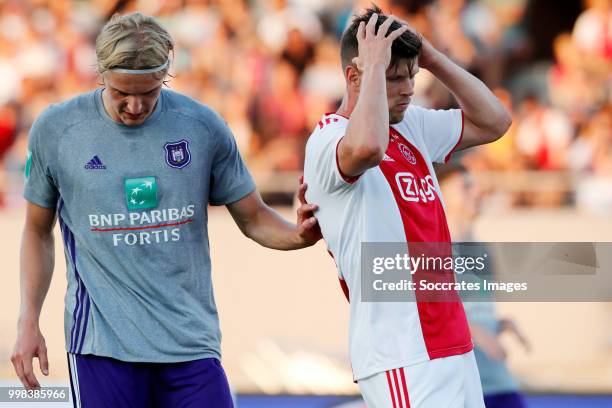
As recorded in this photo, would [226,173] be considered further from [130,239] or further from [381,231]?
[381,231]

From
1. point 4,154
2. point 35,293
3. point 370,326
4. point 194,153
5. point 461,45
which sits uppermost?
point 461,45

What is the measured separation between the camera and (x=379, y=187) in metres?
3.60

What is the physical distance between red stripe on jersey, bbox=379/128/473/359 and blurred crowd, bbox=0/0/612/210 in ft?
20.3

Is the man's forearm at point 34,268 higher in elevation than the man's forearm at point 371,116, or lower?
lower

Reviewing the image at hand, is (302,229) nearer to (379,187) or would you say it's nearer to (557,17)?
(379,187)

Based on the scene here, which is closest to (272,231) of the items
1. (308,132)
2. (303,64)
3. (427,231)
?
(427,231)

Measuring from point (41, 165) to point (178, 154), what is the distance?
18.1 inches

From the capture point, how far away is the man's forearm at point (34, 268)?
3842 mm

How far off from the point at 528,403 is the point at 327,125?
14.5ft

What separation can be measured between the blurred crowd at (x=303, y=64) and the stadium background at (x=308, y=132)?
0.6 inches

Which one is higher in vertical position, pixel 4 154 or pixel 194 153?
pixel 4 154

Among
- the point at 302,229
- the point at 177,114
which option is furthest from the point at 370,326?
the point at 177,114

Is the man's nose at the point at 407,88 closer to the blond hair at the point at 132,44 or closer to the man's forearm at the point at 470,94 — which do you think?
the man's forearm at the point at 470,94

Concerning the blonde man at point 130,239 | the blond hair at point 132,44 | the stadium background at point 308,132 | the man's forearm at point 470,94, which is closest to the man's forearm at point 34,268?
the blonde man at point 130,239
